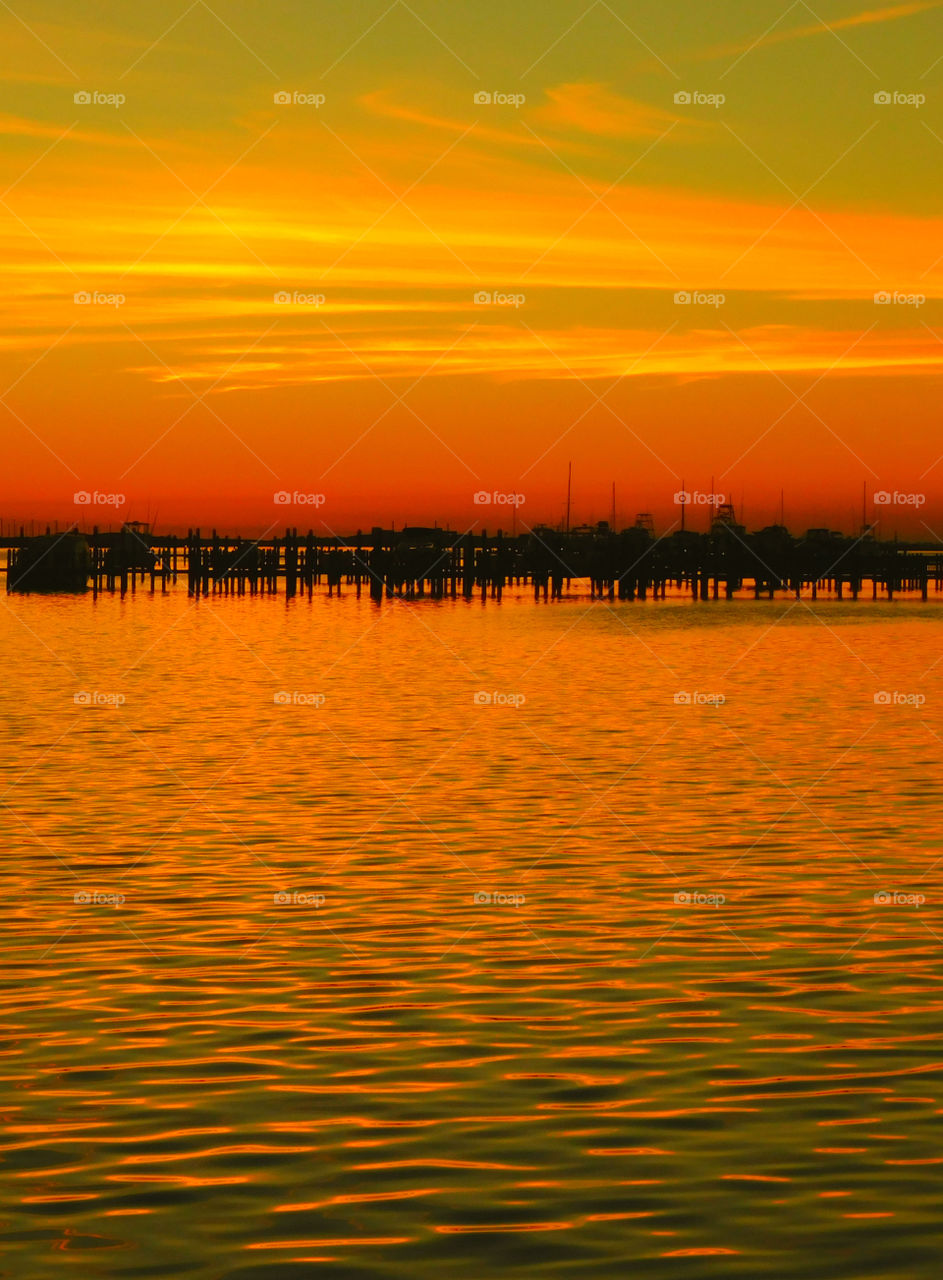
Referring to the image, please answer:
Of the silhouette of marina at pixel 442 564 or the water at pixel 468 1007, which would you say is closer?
the water at pixel 468 1007

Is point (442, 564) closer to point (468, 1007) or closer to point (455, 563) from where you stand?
point (455, 563)

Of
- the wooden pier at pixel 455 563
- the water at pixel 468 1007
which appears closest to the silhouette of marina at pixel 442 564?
the wooden pier at pixel 455 563

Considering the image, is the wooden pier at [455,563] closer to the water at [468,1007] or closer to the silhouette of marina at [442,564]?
the silhouette of marina at [442,564]

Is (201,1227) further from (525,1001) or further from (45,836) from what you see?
(45,836)

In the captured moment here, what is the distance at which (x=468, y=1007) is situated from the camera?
11.9 meters

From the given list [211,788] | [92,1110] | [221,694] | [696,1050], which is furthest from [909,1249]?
[221,694]

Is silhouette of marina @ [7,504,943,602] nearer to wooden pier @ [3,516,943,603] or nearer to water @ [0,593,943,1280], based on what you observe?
wooden pier @ [3,516,943,603]

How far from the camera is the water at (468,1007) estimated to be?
794 cm

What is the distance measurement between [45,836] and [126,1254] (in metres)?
11.8

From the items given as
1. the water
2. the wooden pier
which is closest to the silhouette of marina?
the wooden pier

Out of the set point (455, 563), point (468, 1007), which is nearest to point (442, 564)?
point (455, 563)

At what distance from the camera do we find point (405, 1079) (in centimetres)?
1012

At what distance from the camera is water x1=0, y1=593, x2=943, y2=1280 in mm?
7941

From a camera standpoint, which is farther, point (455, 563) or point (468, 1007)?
point (455, 563)
